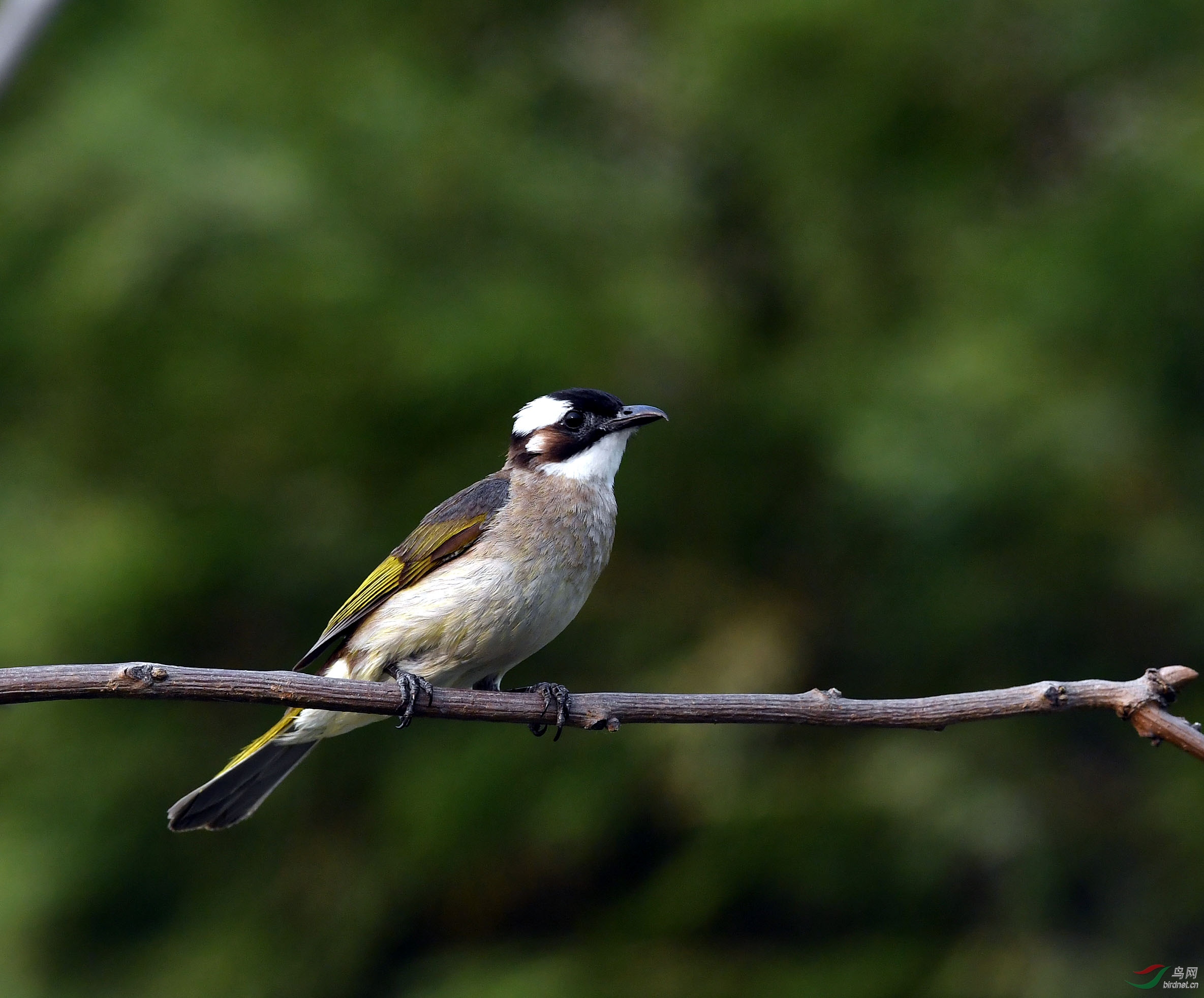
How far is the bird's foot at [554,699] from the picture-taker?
3189 millimetres

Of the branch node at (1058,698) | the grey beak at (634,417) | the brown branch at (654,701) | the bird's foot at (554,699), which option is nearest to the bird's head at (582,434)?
the grey beak at (634,417)

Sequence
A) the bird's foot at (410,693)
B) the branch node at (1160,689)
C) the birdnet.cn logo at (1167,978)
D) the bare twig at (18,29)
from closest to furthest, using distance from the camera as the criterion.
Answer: the branch node at (1160,689) < the bare twig at (18,29) < the bird's foot at (410,693) < the birdnet.cn logo at (1167,978)

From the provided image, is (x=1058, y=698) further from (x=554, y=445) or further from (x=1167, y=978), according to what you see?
(x=1167, y=978)

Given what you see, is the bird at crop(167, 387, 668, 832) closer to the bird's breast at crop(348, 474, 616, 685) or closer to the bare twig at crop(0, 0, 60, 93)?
the bird's breast at crop(348, 474, 616, 685)

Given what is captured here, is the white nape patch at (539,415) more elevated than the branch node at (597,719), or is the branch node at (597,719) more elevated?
the white nape patch at (539,415)

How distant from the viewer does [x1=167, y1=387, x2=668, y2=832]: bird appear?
4039 millimetres

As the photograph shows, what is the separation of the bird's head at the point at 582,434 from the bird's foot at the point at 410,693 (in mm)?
1118

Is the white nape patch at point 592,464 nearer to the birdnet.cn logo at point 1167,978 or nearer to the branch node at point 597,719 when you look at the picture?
the branch node at point 597,719

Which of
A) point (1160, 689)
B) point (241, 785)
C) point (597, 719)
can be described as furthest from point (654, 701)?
point (241, 785)

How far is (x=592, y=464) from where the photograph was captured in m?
4.64

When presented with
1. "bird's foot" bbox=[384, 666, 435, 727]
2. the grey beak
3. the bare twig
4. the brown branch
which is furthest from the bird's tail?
the bare twig

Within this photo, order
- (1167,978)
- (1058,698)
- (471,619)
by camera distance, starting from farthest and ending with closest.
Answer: (1167,978)
(471,619)
(1058,698)

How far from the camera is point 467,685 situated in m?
4.44

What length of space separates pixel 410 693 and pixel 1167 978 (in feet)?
12.4
